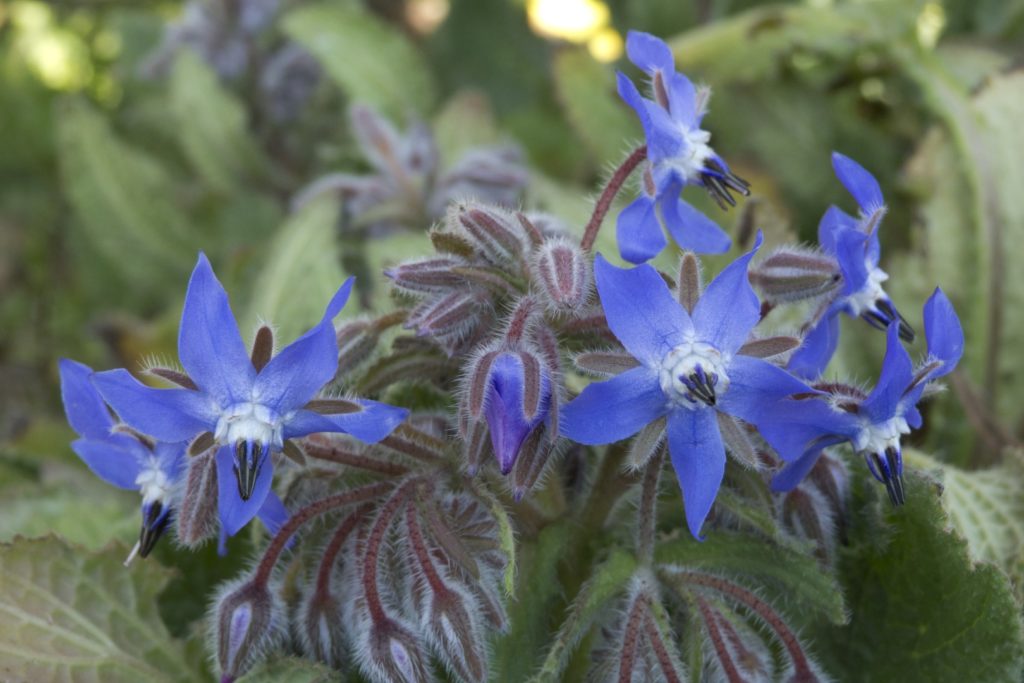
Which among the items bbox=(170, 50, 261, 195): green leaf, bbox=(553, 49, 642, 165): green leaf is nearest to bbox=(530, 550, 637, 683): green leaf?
bbox=(553, 49, 642, 165): green leaf

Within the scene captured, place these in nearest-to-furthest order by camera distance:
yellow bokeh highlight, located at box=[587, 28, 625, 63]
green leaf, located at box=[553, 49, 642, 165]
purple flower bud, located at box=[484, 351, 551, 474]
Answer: purple flower bud, located at box=[484, 351, 551, 474] < green leaf, located at box=[553, 49, 642, 165] < yellow bokeh highlight, located at box=[587, 28, 625, 63]

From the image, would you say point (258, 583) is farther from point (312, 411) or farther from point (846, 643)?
point (846, 643)

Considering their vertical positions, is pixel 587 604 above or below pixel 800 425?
below

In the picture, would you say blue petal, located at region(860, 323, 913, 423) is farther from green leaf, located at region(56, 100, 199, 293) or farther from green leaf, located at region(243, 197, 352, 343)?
green leaf, located at region(56, 100, 199, 293)

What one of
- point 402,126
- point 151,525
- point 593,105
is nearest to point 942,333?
point 151,525

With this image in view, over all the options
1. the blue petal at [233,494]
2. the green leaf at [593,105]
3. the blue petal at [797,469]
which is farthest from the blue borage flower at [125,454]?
the green leaf at [593,105]

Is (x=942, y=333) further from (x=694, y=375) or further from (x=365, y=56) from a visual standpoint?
(x=365, y=56)
